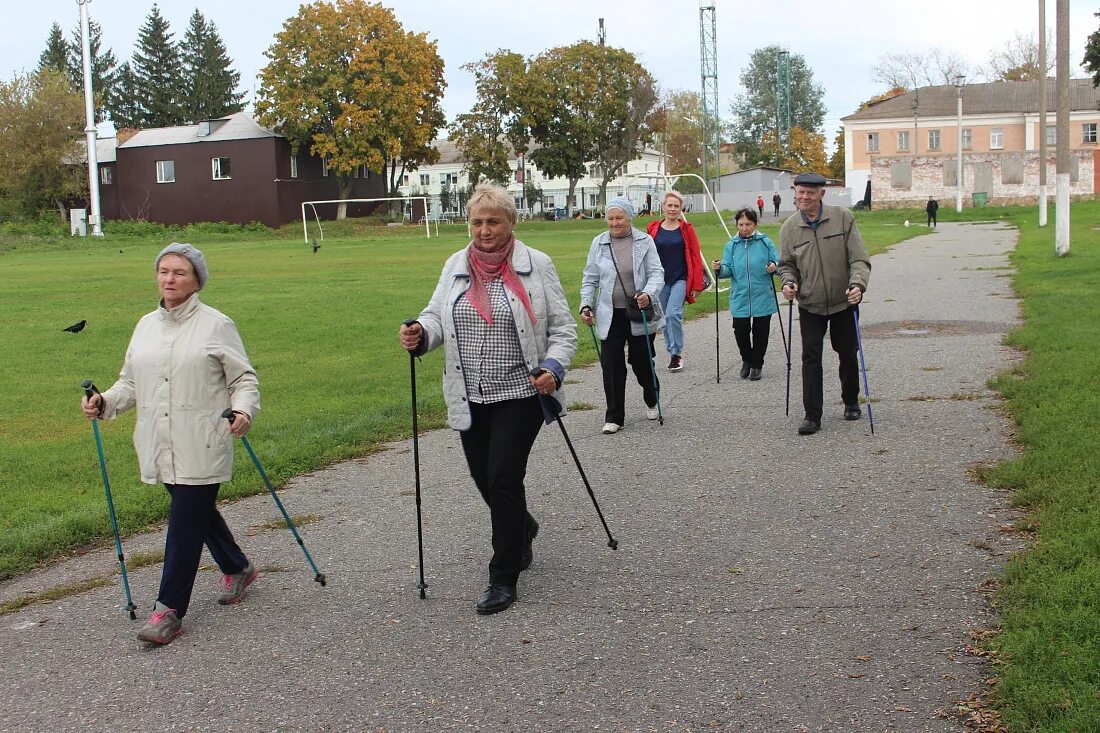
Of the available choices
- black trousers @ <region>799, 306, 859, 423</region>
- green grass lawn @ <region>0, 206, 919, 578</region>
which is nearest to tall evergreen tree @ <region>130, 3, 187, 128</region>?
green grass lawn @ <region>0, 206, 919, 578</region>

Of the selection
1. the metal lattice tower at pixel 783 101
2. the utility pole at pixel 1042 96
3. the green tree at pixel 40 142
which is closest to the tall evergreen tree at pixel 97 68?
the green tree at pixel 40 142

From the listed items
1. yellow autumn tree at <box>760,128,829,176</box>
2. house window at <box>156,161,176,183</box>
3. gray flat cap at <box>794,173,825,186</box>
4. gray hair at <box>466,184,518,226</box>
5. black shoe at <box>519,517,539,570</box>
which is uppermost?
yellow autumn tree at <box>760,128,829,176</box>

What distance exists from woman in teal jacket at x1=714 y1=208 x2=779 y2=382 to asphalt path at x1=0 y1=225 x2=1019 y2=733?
3102 millimetres

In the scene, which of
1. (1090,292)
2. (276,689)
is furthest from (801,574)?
(1090,292)

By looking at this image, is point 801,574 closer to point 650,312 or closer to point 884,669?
point 884,669

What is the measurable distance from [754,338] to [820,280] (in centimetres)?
302

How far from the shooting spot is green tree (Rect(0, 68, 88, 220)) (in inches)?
2928

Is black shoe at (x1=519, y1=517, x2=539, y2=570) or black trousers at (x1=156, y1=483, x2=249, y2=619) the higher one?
black trousers at (x1=156, y1=483, x2=249, y2=619)

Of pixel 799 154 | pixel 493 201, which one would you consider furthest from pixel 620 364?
pixel 799 154

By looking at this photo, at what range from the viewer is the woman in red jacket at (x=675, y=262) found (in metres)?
11.9

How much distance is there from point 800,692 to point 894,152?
9597 cm

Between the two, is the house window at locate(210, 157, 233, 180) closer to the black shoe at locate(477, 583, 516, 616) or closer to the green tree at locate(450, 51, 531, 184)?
the green tree at locate(450, 51, 531, 184)

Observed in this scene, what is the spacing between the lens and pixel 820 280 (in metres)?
9.35

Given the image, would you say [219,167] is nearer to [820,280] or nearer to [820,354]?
[820,280]
